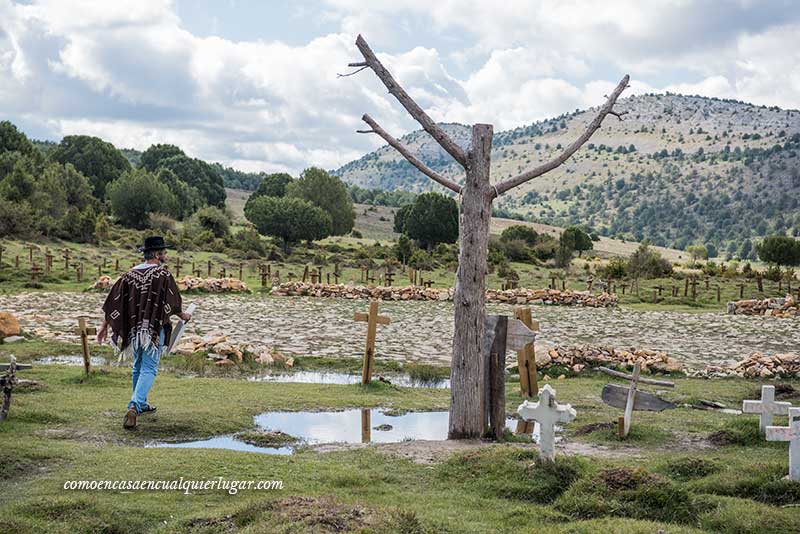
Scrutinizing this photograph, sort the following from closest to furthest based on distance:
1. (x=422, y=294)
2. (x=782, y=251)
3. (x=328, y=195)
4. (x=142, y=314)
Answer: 1. (x=142, y=314)
2. (x=422, y=294)
3. (x=782, y=251)
4. (x=328, y=195)

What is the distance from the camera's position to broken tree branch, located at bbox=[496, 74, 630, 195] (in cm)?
975

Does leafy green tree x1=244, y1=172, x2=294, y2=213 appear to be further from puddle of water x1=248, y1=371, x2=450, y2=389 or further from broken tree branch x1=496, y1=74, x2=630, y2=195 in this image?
broken tree branch x1=496, y1=74, x2=630, y2=195

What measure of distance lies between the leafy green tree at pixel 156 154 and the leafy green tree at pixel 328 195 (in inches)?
1400

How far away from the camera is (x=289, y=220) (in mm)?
56906

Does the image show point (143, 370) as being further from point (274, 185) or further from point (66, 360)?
point (274, 185)

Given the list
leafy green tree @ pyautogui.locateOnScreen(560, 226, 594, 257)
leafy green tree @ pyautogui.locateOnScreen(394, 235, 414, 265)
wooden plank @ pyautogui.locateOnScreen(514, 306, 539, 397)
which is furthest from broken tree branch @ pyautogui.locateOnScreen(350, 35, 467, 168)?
leafy green tree @ pyautogui.locateOnScreen(560, 226, 594, 257)

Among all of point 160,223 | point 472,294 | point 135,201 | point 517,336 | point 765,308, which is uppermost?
point 135,201

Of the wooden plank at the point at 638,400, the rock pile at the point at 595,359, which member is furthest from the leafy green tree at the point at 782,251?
the wooden plank at the point at 638,400

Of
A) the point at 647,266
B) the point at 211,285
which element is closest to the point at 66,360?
the point at 211,285

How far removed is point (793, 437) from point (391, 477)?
3284 mm

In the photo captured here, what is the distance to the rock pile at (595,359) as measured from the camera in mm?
16656

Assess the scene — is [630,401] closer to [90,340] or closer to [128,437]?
[128,437]

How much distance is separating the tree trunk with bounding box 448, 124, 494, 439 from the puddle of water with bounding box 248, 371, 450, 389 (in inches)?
214

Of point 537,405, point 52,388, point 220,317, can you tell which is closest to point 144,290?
point 52,388
